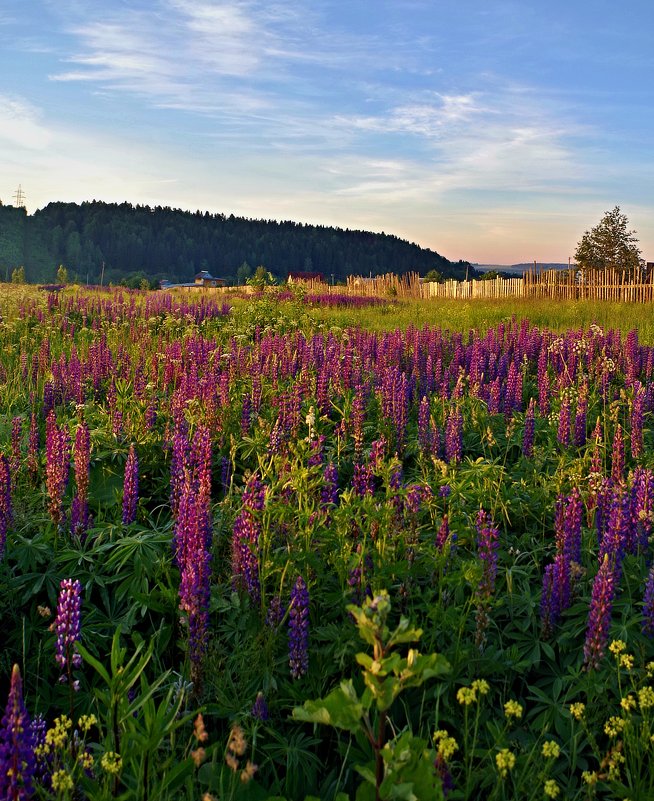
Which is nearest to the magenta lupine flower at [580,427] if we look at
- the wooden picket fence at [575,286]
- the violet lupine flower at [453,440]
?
the violet lupine flower at [453,440]

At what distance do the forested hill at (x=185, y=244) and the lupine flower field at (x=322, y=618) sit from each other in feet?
454

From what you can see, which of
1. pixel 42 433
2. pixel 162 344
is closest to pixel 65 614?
pixel 42 433

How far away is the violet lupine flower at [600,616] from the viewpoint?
9.15ft

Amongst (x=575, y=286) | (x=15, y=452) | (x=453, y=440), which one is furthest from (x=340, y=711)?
(x=575, y=286)

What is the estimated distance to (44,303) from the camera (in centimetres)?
1506

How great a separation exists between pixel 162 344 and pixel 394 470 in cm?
678

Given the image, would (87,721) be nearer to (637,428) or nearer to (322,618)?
(322,618)

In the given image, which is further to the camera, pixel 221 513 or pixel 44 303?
pixel 44 303

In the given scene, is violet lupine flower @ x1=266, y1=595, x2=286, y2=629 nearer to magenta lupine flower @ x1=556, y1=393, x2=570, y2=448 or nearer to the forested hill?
magenta lupine flower @ x1=556, y1=393, x2=570, y2=448

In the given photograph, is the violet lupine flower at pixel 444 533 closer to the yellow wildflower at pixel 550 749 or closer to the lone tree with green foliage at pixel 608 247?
the yellow wildflower at pixel 550 749

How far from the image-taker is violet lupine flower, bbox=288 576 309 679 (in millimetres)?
2760

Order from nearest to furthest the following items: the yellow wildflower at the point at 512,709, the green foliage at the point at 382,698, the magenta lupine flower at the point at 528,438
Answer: the green foliage at the point at 382,698 → the yellow wildflower at the point at 512,709 → the magenta lupine flower at the point at 528,438

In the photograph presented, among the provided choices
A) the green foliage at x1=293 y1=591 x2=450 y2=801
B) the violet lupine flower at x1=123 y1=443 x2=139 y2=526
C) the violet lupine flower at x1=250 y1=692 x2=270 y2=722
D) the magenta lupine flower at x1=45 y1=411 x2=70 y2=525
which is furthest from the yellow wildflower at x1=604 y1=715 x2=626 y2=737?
the magenta lupine flower at x1=45 y1=411 x2=70 y2=525

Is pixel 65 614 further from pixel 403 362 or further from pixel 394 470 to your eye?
pixel 403 362
